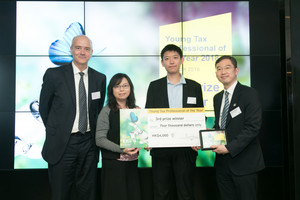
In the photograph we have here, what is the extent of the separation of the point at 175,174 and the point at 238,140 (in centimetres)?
85

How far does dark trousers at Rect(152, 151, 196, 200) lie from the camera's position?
282cm

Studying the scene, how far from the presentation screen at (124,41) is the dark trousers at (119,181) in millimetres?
1145

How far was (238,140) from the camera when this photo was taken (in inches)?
99.3

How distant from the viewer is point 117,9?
12.6 ft

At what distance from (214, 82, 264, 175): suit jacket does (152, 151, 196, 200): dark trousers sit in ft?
1.70

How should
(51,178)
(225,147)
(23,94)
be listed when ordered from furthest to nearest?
(23,94), (51,178), (225,147)

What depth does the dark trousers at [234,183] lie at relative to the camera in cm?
252

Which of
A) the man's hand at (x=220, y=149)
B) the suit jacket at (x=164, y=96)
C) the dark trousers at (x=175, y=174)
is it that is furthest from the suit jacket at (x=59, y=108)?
the man's hand at (x=220, y=149)

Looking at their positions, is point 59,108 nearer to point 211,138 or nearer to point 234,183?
point 211,138

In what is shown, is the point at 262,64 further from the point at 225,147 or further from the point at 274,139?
the point at 225,147

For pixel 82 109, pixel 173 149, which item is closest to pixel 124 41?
pixel 82 109

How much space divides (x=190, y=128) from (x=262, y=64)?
1971mm

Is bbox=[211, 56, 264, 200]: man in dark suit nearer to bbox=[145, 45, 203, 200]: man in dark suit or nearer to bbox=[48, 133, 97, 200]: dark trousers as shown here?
bbox=[145, 45, 203, 200]: man in dark suit

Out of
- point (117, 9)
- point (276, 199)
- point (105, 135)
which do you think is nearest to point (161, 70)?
point (117, 9)
